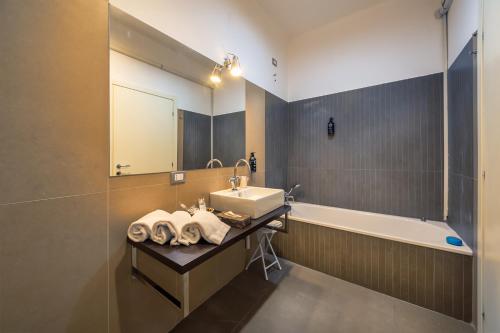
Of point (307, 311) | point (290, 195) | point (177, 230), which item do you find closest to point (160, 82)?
point (177, 230)

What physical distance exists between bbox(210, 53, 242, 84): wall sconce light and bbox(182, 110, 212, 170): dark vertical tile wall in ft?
1.24

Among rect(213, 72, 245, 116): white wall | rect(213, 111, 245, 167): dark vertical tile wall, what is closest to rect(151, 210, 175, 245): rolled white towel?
rect(213, 111, 245, 167): dark vertical tile wall

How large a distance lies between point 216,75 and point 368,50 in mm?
2024

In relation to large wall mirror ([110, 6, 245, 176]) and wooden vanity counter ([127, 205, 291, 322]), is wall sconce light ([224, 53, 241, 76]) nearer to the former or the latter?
large wall mirror ([110, 6, 245, 176])

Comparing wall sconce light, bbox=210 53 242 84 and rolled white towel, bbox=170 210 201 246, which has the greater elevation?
wall sconce light, bbox=210 53 242 84

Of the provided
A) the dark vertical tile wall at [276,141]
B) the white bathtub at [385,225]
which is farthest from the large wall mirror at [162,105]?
the white bathtub at [385,225]

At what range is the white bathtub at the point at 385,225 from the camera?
1.72 meters

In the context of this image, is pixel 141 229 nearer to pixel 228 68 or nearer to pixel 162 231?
pixel 162 231

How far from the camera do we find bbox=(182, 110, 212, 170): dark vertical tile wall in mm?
1594

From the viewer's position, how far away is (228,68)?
1.90m

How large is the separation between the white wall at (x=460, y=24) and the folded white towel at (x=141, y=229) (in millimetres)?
2553

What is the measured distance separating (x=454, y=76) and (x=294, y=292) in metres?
2.52

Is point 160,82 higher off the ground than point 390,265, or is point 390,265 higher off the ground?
point 160,82

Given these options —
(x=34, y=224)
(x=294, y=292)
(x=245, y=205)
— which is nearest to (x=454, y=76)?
(x=245, y=205)
